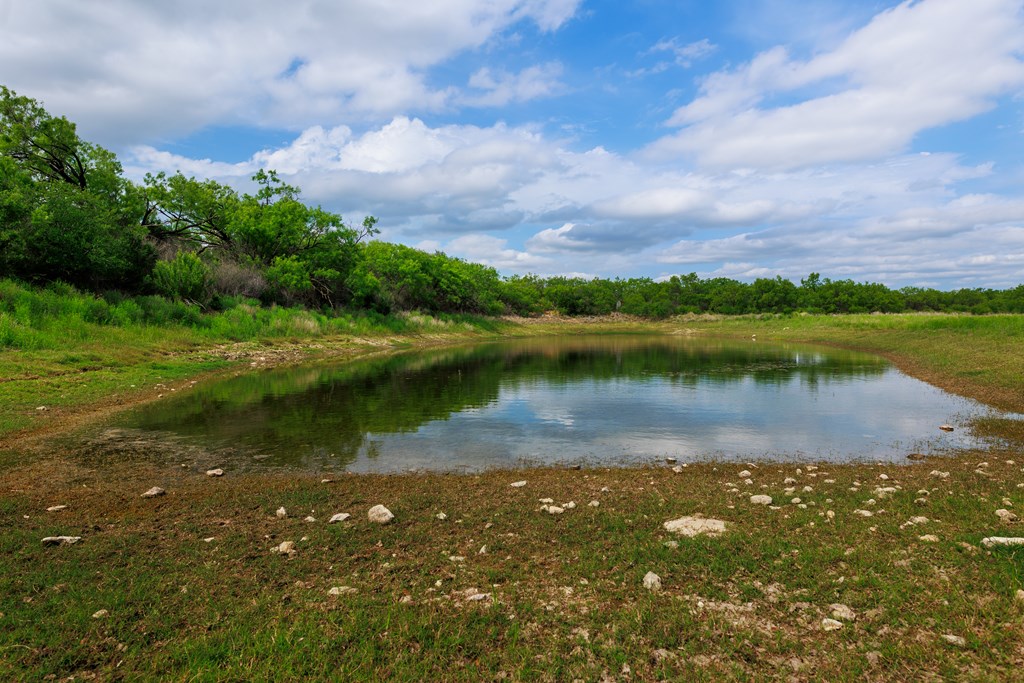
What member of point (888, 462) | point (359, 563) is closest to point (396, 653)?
point (359, 563)

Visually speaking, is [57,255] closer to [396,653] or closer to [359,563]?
[359,563]

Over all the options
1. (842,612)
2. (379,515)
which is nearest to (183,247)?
(379,515)

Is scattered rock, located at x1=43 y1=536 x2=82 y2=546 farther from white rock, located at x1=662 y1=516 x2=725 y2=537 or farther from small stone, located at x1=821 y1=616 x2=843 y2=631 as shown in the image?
small stone, located at x1=821 y1=616 x2=843 y2=631

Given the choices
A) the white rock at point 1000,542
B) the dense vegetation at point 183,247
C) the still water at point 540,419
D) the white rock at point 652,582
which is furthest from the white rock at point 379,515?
the dense vegetation at point 183,247

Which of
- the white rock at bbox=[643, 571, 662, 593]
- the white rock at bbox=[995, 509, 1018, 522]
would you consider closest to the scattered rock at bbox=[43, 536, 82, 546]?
the white rock at bbox=[643, 571, 662, 593]

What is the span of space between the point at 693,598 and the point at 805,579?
49.7 inches

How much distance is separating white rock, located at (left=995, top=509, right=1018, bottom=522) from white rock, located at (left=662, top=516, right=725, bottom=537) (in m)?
3.46

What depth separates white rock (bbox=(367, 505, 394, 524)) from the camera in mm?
7215

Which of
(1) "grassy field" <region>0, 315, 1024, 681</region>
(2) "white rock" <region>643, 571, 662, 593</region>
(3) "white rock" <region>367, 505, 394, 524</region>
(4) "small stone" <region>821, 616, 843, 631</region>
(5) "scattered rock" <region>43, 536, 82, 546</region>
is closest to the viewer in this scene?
(1) "grassy field" <region>0, 315, 1024, 681</region>

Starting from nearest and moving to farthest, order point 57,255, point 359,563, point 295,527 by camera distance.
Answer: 1. point 359,563
2. point 295,527
3. point 57,255

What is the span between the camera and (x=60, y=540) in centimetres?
630

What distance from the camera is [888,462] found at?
428 inches

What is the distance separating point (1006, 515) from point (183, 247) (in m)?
50.6

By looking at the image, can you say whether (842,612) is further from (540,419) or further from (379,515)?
(540,419)
